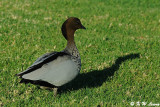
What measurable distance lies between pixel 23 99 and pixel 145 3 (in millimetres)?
16975

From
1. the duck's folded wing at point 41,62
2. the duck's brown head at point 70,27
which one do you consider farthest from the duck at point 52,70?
the duck's brown head at point 70,27

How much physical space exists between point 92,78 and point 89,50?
2.21 metres

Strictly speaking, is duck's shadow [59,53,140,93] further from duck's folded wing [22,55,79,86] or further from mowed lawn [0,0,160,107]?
duck's folded wing [22,55,79,86]

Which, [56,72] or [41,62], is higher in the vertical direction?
[41,62]

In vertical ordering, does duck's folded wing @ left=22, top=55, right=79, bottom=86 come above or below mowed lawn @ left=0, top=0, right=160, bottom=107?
above

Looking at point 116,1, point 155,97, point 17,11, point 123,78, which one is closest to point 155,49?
point 123,78

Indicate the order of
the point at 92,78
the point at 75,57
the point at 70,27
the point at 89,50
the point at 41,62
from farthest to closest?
the point at 89,50 → the point at 92,78 → the point at 70,27 → the point at 75,57 → the point at 41,62

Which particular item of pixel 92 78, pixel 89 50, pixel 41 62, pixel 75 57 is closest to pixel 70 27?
pixel 75 57

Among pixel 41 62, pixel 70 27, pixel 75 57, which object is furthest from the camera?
pixel 70 27

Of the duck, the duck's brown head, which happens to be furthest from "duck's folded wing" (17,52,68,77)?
the duck's brown head

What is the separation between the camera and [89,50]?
1021cm

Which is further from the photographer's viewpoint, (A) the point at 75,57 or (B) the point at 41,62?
(A) the point at 75,57

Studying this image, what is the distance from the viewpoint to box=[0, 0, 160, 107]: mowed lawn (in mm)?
6957

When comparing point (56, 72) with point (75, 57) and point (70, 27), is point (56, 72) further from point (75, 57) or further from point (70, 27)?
point (70, 27)
